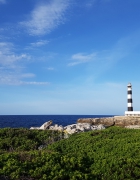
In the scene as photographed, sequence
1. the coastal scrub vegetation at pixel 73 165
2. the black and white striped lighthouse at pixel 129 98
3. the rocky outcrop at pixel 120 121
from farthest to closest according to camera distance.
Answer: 1. the black and white striped lighthouse at pixel 129 98
2. the rocky outcrop at pixel 120 121
3. the coastal scrub vegetation at pixel 73 165

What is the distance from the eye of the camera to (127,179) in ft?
28.9

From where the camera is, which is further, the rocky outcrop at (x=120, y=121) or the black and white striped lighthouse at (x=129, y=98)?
the black and white striped lighthouse at (x=129, y=98)

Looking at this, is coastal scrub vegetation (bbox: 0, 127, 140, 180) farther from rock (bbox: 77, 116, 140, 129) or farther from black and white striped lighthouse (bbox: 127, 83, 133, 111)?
black and white striped lighthouse (bbox: 127, 83, 133, 111)

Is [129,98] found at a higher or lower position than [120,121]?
higher

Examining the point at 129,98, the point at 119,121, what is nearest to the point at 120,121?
the point at 119,121

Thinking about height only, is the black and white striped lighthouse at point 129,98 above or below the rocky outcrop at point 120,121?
above

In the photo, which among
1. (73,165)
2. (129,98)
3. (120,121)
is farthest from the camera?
(129,98)

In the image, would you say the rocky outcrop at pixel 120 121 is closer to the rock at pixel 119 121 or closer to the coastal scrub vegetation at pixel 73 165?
the rock at pixel 119 121

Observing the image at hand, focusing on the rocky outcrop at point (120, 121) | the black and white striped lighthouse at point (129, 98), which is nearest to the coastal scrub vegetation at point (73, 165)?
the rocky outcrop at point (120, 121)

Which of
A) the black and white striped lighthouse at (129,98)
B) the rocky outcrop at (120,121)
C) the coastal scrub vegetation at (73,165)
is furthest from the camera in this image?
the black and white striped lighthouse at (129,98)

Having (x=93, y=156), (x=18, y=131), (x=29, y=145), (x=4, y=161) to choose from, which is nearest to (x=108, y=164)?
(x=93, y=156)

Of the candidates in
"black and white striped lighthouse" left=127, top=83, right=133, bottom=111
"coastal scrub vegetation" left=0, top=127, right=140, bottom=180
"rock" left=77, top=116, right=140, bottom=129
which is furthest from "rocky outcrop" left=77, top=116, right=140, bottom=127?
"coastal scrub vegetation" left=0, top=127, right=140, bottom=180

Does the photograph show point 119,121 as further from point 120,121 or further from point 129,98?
point 129,98

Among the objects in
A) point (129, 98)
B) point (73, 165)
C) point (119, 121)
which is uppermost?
point (129, 98)
